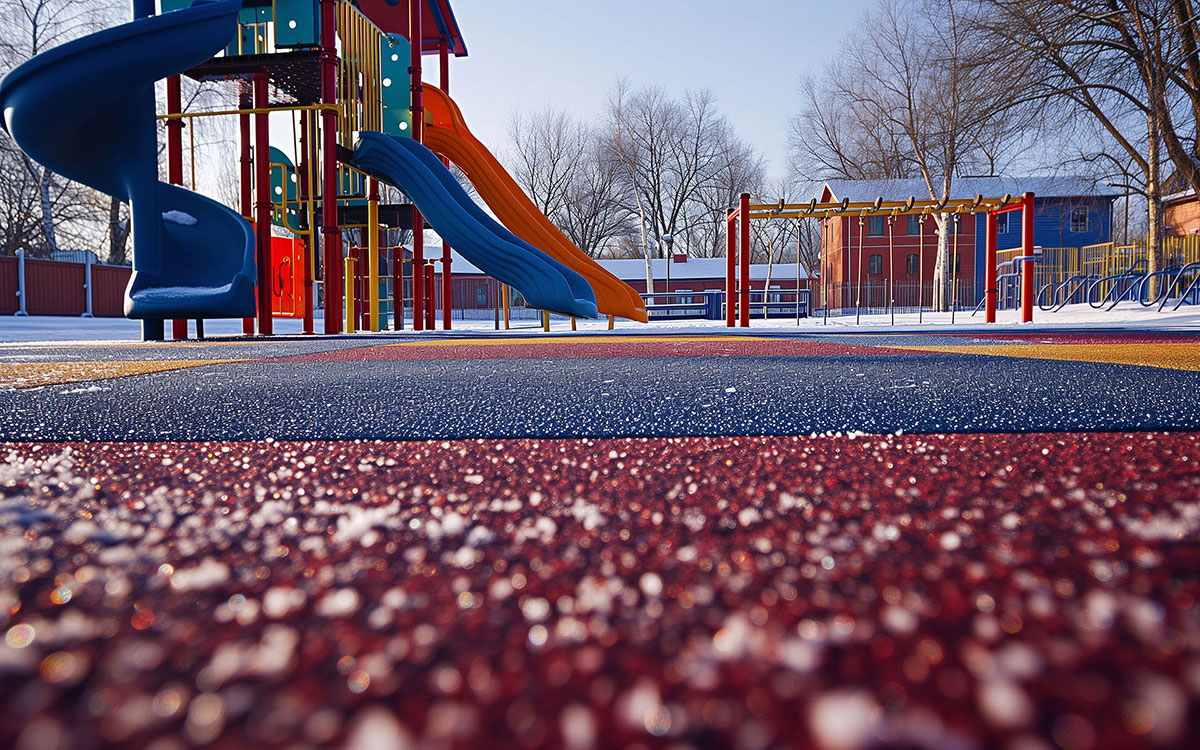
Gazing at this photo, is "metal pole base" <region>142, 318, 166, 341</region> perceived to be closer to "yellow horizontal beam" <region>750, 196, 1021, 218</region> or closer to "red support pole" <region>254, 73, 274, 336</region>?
"red support pole" <region>254, 73, 274, 336</region>

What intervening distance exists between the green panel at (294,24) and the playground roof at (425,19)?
11.0 feet

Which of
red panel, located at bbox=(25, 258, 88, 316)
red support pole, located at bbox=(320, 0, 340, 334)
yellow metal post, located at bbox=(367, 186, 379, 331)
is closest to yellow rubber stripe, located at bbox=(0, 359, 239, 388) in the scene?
red support pole, located at bbox=(320, 0, 340, 334)

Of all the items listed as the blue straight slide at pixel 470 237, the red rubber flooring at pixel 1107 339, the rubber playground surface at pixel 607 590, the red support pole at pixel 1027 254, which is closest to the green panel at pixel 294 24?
the blue straight slide at pixel 470 237

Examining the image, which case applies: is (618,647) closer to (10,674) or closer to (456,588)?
(456,588)

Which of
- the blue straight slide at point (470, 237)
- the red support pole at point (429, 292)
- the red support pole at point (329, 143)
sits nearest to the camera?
the red support pole at point (329, 143)

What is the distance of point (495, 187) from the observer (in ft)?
32.5

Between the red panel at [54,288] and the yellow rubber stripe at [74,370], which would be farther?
the red panel at [54,288]

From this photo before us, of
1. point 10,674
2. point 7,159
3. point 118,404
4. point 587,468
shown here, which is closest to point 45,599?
point 10,674

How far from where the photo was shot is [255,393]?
1.86 m

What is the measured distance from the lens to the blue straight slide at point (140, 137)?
4.30 metres

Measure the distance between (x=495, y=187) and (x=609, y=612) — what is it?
32.7 feet

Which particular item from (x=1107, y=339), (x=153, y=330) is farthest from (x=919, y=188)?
(x=153, y=330)

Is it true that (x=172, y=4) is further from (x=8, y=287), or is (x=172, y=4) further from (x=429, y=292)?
(x=8, y=287)

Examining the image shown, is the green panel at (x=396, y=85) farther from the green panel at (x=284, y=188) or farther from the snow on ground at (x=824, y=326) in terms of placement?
the snow on ground at (x=824, y=326)
